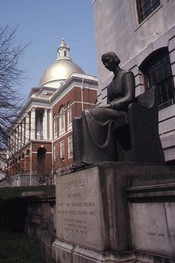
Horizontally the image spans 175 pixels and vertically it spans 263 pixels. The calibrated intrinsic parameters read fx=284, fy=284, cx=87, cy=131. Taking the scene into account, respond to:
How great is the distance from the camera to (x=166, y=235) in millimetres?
3717

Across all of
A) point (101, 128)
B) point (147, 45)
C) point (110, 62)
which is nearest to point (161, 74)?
point (147, 45)

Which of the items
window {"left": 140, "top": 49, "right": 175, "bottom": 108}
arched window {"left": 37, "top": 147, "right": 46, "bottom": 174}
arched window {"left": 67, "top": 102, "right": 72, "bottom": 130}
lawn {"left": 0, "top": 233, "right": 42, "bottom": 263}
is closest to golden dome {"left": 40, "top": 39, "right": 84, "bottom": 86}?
arched window {"left": 67, "top": 102, "right": 72, "bottom": 130}

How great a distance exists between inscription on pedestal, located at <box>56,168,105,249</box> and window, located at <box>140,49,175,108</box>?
842cm

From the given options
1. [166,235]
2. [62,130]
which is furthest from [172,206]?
[62,130]

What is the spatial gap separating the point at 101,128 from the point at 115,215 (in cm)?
177

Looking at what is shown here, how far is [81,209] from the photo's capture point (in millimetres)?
5031

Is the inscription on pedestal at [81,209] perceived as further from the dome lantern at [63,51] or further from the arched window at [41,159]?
the dome lantern at [63,51]

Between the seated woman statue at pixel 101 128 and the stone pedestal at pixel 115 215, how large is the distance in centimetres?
50

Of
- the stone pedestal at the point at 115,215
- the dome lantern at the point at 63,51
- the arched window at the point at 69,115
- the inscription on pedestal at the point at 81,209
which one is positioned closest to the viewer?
the stone pedestal at the point at 115,215

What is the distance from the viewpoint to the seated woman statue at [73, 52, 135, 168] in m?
5.37

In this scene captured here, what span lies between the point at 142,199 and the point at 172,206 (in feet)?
1.97

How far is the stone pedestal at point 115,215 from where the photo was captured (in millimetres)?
4043

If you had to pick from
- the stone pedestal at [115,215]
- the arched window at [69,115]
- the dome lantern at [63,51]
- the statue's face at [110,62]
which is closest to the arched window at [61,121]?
the arched window at [69,115]

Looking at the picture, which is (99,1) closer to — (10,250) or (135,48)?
(135,48)
